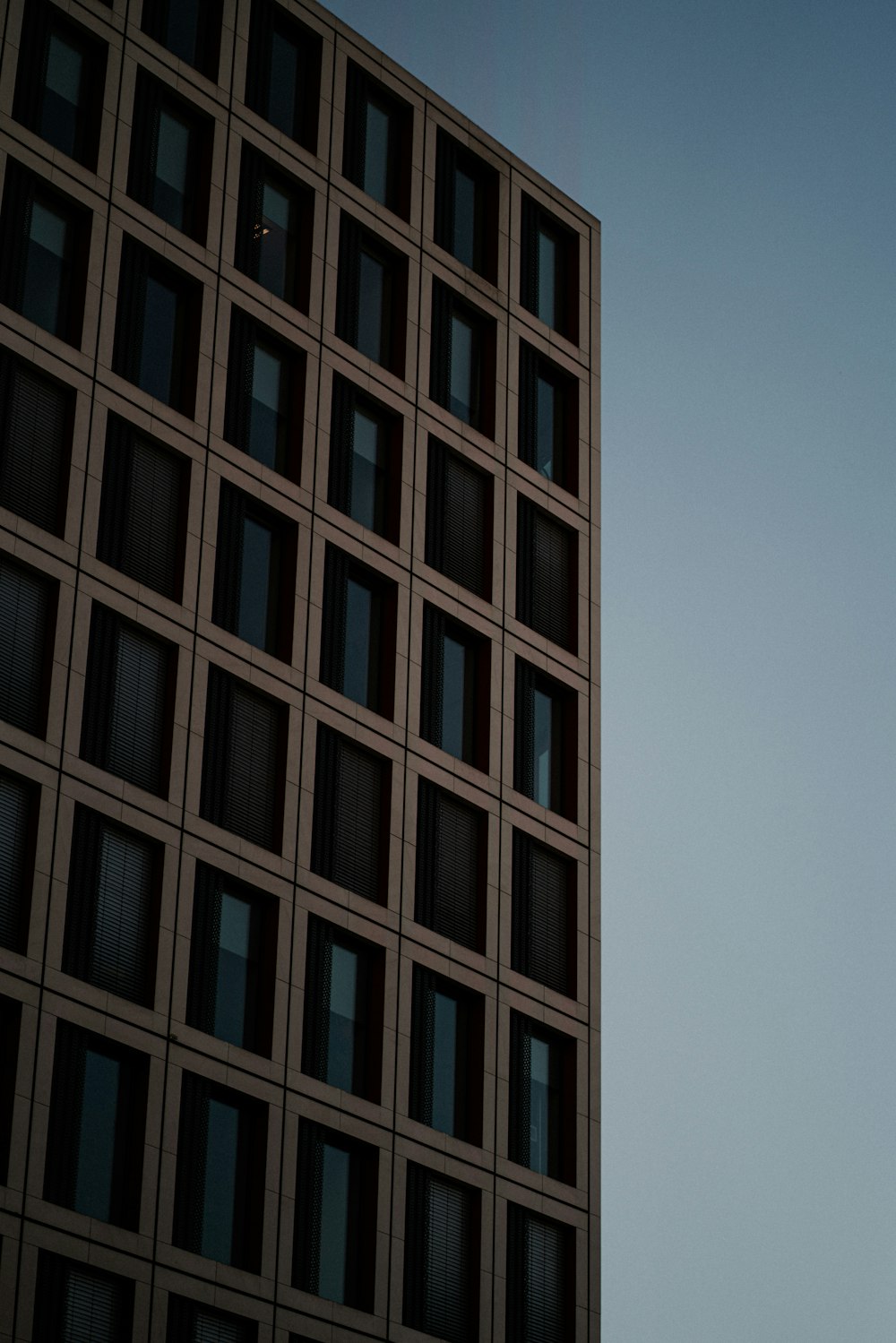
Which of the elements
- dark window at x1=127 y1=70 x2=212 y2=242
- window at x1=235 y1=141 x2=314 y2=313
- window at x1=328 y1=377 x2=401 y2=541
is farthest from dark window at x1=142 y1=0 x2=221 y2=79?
window at x1=328 y1=377 x2=401 y2=541

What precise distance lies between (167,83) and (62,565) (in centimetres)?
1272

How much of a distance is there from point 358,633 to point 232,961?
8.53 meters

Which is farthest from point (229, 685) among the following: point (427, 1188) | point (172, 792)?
point (427, 1188)

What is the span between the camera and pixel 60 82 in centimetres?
5041

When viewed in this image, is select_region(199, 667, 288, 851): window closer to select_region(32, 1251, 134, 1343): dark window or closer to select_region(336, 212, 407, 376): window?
select_region(32, 1251, 134, 1343): dark window

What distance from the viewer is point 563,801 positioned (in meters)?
54.8

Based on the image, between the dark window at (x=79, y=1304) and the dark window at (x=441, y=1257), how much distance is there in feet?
22.4

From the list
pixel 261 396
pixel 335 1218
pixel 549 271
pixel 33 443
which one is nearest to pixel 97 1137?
pixel 335 1218

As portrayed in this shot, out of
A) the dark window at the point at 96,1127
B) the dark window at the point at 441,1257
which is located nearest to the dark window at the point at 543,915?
the dark window at the point at 441,1257

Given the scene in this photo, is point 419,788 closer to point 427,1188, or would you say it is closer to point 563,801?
point 563,801

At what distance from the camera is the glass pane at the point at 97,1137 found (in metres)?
41.8

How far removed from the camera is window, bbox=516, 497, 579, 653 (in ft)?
183

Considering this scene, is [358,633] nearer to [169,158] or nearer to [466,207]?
[169,158]

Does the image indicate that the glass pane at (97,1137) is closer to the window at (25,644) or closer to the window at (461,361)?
the window at (25,644)
